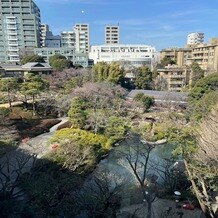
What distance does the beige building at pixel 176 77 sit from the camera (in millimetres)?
37950

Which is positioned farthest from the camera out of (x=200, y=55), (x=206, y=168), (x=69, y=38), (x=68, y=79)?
(x=69, y=38)

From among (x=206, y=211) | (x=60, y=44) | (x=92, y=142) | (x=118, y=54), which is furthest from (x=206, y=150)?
(x=60, y=44)

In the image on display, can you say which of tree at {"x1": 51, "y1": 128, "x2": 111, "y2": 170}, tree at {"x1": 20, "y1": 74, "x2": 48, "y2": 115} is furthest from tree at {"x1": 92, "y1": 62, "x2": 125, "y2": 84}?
tree at {"x1": 51, "y1": 128, "x2": 111, "y2": 170}

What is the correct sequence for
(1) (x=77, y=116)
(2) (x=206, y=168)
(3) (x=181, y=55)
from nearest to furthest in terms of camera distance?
1. (2) (x=206, y=168)
2. (1) (x=77, y=116)
3. (3) (x=181, y=55)

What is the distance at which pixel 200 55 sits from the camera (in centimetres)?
4728

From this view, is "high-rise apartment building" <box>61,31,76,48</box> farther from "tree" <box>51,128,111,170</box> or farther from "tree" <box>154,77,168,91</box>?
"tree" <box>51,128,111,170</box>

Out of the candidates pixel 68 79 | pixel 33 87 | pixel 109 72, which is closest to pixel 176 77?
pixel 109 72

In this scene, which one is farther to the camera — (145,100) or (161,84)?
(161,84)

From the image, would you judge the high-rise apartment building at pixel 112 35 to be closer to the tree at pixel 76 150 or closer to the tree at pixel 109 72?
the tree at pixel 109 72

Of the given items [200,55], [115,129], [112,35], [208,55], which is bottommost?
[115,129]

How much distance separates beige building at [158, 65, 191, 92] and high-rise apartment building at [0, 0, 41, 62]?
103ft

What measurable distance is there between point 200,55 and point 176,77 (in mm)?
12255

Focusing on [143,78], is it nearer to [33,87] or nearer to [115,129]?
[33,87]

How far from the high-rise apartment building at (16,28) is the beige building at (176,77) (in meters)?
31.4
